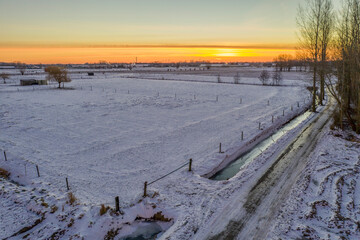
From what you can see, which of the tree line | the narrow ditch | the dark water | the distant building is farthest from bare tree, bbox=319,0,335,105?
the distant building

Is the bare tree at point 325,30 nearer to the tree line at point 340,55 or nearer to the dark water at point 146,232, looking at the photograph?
the tree line at point 340,55

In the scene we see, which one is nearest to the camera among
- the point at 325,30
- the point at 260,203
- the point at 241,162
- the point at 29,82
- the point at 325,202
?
the point at 325,202

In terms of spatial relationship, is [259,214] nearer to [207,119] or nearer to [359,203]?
[359,203]

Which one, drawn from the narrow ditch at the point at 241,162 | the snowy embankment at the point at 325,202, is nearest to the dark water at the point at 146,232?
the snowy embankment at the point at 325,202

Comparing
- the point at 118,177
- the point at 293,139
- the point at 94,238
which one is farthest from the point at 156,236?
the point at 293,139

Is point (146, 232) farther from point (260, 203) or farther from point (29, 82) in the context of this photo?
point (29, 82)

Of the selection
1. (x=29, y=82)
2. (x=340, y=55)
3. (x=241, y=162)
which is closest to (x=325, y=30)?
(x=340, y=55)
